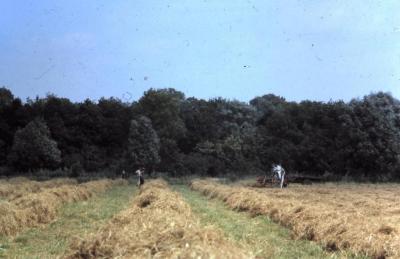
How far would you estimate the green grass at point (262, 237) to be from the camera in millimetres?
12117

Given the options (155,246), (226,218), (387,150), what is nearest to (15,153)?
(387,150)

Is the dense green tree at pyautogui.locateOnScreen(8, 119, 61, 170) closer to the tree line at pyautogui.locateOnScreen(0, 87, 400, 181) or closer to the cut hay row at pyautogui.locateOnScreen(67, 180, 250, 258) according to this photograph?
the tree line at pyautogui.locateOnScreen(0, 87, 400, 181)

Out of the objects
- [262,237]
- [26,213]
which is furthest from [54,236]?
[262,237]

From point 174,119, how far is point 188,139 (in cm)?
404

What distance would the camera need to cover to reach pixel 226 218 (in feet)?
65.3

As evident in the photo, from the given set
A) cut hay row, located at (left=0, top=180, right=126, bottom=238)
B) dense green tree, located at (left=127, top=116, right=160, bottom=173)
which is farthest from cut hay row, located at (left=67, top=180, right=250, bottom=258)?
dense green tree, located at (left=127, top=116, right=160, bottom=173)

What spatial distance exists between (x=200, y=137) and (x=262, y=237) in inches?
3113

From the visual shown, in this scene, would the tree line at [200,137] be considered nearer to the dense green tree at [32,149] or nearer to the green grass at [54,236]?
the dense green tree at [32,149]

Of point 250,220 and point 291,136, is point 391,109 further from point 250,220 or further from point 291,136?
point 250,220

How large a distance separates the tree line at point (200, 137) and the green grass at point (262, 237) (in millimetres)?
43854

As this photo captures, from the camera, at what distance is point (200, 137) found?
308 ft

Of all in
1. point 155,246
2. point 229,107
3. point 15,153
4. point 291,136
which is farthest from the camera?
point 229,107

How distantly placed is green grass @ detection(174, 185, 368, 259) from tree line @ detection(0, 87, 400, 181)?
1727 inches

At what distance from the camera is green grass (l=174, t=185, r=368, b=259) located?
39.8 ft
